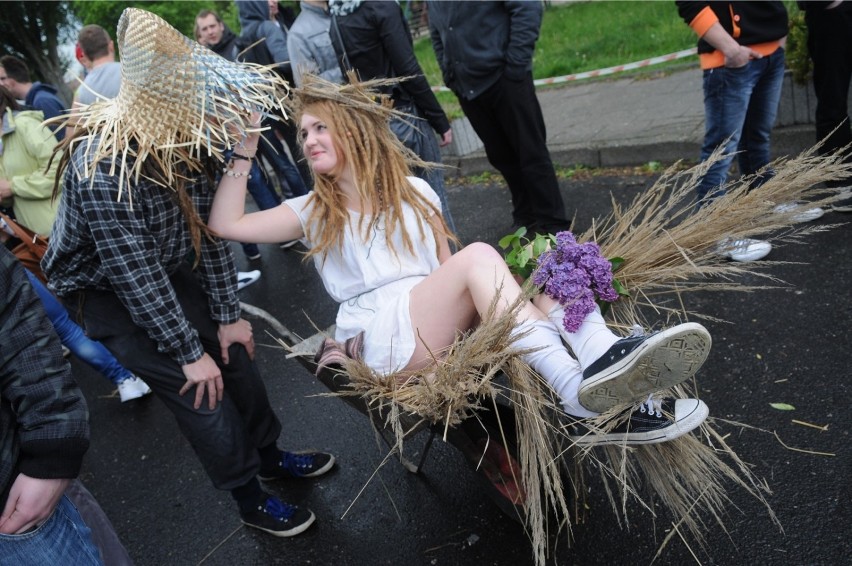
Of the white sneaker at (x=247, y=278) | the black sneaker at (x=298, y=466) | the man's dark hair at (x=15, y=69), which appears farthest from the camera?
the white sneaker at (x=247, y=278)

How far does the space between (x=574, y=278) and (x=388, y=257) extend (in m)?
0.76

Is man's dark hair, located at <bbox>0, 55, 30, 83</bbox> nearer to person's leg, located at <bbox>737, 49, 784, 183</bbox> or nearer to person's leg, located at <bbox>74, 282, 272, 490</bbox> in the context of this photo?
person's leg, located at <bbox>74, 282, 272, 490</bbox>

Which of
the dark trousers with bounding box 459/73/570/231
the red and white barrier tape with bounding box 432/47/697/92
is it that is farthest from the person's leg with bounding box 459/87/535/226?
the red and white barrier tape with bounding box 432/47/697/92

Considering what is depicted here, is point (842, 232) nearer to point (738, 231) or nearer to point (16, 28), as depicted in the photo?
point (738, 231)

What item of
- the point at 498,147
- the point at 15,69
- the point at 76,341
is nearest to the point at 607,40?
the point at 498,147

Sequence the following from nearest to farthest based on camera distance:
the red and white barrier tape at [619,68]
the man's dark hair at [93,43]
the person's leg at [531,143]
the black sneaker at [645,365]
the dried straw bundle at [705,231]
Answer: the black sneaker at [645,365] < the dried straw bundle at [705,231] < the person's leg at [531,143] < the man's dark hair at [93,43] < the red and white barrier tape at [619,68]

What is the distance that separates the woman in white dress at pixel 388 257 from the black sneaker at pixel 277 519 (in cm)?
77

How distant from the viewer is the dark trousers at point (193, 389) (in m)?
2.34

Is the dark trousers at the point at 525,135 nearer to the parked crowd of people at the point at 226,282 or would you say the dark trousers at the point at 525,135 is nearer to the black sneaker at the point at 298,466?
the parked crowd of people at the point at 226,282

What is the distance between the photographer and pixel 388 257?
8.12 feet

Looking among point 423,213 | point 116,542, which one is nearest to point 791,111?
point 423,213

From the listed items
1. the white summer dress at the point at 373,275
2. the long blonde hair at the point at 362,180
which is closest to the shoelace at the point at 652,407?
the white summer dress at the point at 373,275

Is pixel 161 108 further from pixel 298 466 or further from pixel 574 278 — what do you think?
pixel 298 466

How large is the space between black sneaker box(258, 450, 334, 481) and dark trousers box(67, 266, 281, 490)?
25 centimetres
